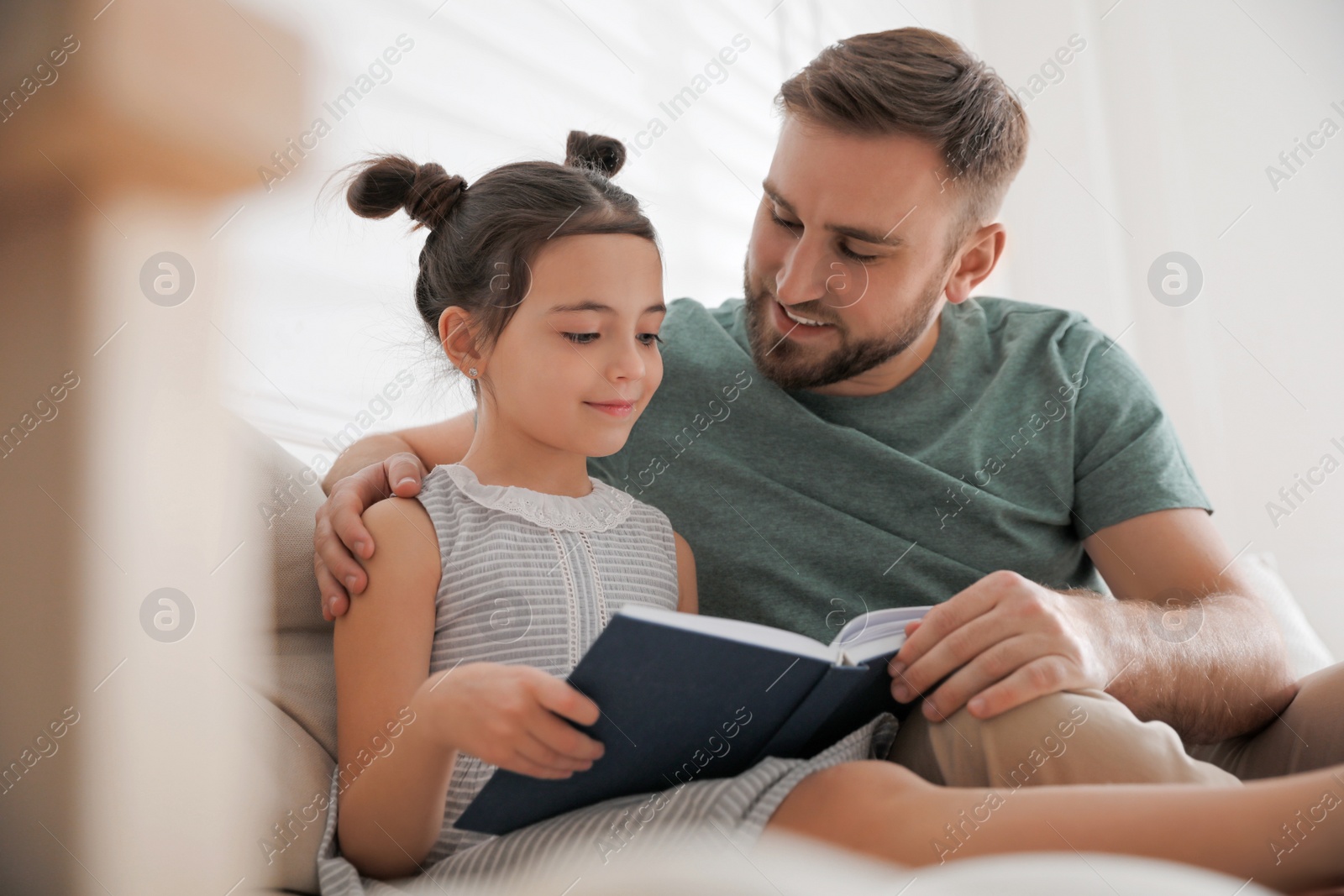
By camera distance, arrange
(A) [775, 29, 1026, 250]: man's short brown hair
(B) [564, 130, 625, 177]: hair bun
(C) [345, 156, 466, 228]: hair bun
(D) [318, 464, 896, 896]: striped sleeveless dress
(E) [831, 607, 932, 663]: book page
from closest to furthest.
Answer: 1. (D) [318, 464, 896, 896]: striped sleeveless dress
2. (E) [831, 607, 932, 663]: book page
3. (C) [345, 156, 466, 228]: hair bun
4. (B) [564, 130, 625, 177]: hair bun
5. (A) [775, 29, 1026, 250]: man's short brown hair

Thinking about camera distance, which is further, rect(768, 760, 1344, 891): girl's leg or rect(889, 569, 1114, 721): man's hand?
rect(889, 569, 1114, 721): man's hand

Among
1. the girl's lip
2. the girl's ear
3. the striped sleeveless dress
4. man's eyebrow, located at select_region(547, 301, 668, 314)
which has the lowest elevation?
the striped sleeveless dress

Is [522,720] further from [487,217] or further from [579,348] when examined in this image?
[487,217]

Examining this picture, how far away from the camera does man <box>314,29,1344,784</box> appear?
4.45 feet

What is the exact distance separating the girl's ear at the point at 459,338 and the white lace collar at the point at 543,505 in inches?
5.3

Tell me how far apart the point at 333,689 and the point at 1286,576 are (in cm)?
259

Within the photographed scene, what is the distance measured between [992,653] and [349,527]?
695 millimetres

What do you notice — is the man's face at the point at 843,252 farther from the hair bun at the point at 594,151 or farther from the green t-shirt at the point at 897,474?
the hair bun at the point at 594,151

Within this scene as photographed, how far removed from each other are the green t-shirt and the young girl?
14 centimetres

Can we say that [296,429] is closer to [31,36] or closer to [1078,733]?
[31,36]

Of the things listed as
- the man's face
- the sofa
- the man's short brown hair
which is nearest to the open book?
the sofa

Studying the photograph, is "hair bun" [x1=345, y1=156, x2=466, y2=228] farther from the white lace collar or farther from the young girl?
the white lace collar

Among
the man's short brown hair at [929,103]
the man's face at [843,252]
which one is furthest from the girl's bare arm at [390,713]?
the man's short brown hair at [929,103]

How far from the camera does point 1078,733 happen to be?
91 cm
